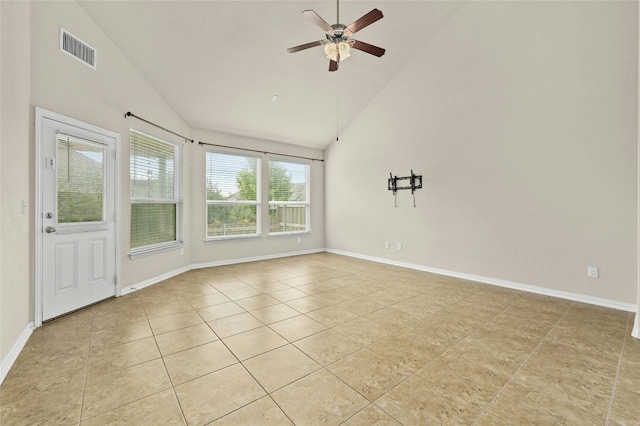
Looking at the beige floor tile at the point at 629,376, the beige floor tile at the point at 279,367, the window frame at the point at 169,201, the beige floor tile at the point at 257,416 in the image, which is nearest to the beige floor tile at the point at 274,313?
the beige floor tile at the point at 279,367

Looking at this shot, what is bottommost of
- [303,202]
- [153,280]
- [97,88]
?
[153,280]

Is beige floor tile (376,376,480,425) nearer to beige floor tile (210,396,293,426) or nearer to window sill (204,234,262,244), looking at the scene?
beige floor tile (210,396,293,426)

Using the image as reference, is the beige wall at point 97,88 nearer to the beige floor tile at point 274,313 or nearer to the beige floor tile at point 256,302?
the beige floor tile at point 256,302

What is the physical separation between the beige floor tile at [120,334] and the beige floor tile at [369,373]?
1.79 m

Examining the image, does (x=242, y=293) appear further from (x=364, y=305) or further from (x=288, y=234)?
(x=288, y=234)

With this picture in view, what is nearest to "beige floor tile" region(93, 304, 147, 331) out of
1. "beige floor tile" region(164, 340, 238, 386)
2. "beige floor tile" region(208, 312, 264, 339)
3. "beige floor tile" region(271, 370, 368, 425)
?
"beige floor tile" region(208, 312, 264, 339)

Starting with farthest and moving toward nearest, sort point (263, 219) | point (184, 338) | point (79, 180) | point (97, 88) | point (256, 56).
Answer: point (263, 219) < point (256, 56) < point (97, 88) < point (79, 180) < point (184, 338)

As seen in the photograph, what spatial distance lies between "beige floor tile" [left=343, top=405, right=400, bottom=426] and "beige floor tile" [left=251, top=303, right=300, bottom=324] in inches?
57.5

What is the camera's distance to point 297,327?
272 cm

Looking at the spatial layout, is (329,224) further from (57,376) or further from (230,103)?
(57,376)

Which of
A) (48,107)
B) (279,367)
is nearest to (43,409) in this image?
(279,367)

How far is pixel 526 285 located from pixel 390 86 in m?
4.07

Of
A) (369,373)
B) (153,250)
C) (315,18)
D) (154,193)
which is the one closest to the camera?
(369,373)

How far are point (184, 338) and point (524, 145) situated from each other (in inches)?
186
